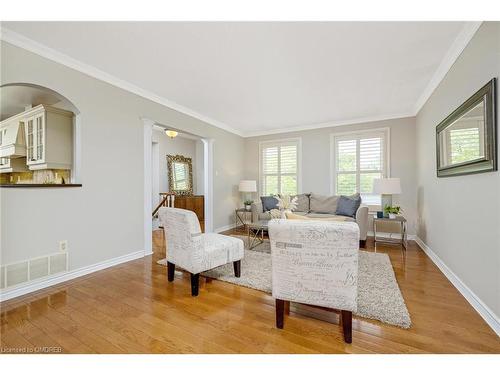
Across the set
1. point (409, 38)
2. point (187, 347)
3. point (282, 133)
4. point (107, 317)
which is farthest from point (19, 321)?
point (282, 133)

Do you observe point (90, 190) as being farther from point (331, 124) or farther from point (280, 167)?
point (331, 124)

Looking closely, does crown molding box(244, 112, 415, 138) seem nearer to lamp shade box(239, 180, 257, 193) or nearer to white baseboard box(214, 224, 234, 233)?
lamp shade box(239, 180, 257, 193)

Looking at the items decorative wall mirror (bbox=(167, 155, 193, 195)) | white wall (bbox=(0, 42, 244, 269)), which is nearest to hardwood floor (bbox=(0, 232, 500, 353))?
white wall (bbox=(0, 42, 244, 269))

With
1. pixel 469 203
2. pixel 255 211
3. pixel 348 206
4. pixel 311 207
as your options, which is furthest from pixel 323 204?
pixel 469 203

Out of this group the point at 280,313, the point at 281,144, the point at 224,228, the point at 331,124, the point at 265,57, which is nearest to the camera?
the point at 280,313

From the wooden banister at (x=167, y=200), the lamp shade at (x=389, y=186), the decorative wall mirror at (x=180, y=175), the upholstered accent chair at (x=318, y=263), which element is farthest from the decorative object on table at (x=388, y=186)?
the decorative wall mirror at (x=180, y=175)

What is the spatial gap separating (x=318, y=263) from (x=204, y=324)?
3.30ft

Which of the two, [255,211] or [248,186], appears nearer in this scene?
[255,211]

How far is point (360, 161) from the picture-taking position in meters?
4.73

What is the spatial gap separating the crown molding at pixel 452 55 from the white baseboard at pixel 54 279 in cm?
453

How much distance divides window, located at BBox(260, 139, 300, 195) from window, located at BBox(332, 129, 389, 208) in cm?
93

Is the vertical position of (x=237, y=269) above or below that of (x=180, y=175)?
below

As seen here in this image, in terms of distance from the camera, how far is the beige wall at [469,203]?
164 centimetres

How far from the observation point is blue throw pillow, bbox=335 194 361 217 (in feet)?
13.3
